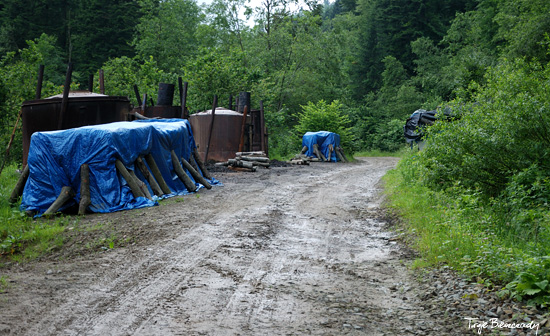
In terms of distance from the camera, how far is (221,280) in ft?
15.9

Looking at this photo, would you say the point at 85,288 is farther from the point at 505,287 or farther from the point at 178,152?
the point at 178,152

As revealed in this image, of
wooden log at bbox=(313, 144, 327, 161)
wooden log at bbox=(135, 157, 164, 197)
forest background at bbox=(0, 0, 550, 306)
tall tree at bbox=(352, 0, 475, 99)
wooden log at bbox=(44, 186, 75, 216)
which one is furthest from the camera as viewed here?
tall tree at bbox=(352, 0, 475, 99)

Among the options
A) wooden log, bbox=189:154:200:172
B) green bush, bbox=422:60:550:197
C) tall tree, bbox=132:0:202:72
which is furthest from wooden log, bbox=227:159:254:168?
tall tree, bbox=132:0:202:72

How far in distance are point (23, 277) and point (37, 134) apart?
477 centimetres

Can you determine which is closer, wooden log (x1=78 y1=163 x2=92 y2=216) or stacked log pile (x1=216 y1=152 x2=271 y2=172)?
wooden log (x1=78 y1=163 x2=92 y2=216)

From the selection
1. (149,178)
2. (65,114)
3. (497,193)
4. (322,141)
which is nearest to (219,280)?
(497,193)

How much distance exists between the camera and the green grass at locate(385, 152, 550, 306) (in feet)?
13.6

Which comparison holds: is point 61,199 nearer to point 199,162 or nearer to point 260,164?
point 199,162

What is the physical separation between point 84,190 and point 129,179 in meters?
0.96

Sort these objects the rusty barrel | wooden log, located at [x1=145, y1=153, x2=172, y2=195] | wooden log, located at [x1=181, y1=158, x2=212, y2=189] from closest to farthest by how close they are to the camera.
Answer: wooden log, located at [x1=145, y1=153, x2=172, y2=195]
the rusty barrel
wooden log, located at [x1=181, y1=158, x2=212, y2=189]

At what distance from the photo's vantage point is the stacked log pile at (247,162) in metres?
18.2

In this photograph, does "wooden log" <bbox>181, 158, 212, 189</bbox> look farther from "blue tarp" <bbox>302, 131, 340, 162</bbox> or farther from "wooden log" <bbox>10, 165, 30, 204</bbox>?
"blue tarp" <bbox>302, 131, 340, 162</bbox>

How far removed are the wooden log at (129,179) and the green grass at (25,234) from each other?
1.61m

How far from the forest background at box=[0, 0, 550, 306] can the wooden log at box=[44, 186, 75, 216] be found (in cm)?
64
